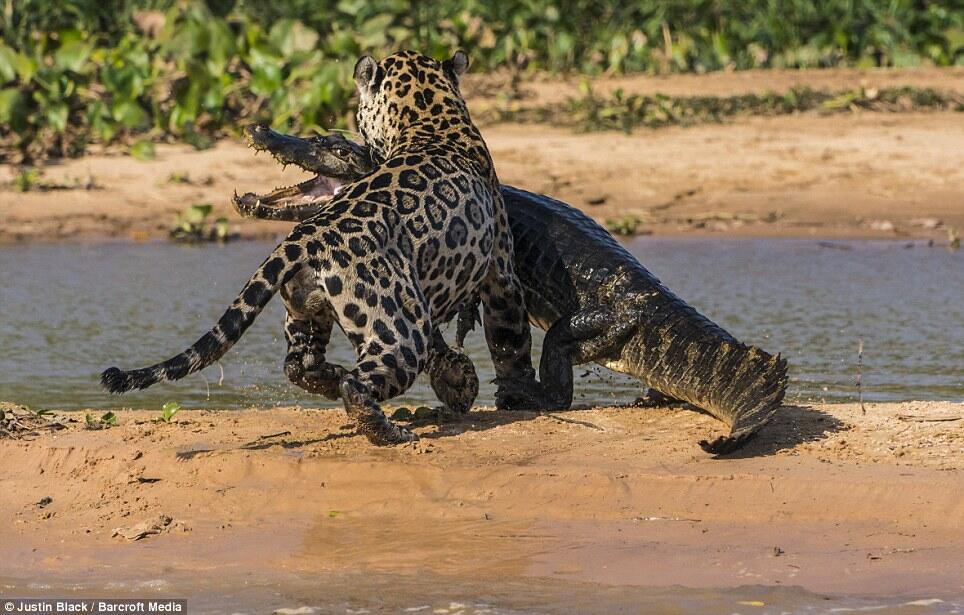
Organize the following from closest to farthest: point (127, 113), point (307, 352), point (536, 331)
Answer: point (307, 352) < point (536, 331) < point (127, 113)

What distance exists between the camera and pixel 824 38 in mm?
16719

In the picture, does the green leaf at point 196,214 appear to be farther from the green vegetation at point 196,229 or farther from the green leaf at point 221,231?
the green leaf at point 221,231

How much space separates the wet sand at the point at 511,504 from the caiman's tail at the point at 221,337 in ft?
1.45

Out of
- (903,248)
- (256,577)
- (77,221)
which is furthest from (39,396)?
(903,248)

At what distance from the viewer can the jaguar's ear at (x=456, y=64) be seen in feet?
23.6

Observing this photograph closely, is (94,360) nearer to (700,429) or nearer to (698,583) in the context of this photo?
(700,429)

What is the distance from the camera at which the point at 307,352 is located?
20.2ft

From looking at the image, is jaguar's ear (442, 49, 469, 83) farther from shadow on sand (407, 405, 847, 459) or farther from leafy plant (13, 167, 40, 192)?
leafy plant (13, 167, 40, 192)

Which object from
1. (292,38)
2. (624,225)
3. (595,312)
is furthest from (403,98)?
(292,38)

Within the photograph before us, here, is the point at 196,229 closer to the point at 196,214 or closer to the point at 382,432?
the point at 196,214

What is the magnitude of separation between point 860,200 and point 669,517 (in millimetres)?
8301

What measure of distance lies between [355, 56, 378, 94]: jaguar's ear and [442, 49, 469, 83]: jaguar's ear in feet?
1.09

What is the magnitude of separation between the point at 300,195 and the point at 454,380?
3.73 feet

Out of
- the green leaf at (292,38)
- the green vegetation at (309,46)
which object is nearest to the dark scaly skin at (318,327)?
the green vegetation at (309,46)
